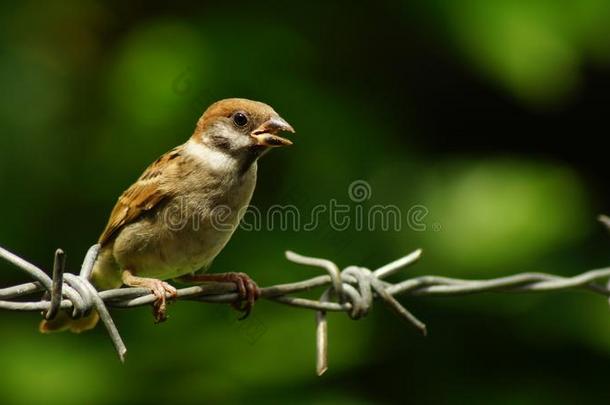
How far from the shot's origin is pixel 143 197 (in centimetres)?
355

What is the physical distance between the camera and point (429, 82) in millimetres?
4895

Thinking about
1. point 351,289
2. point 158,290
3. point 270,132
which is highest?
point 270,132

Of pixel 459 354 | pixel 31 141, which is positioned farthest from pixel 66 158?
pixel 459 354

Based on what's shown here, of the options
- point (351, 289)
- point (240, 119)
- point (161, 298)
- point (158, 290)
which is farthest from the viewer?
point (240, 119)

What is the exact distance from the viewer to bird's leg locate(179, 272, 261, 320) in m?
3.09

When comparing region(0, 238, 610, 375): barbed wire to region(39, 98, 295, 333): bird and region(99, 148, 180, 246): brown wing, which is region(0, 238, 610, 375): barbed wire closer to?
region(39, 98, 295, 333): bird

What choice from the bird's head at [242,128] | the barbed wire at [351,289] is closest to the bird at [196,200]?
the bird's head at [242,128]

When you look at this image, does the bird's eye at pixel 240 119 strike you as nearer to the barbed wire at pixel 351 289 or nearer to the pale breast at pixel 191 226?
the pale breast at pixel 191 226

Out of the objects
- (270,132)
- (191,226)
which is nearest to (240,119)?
(270,132)

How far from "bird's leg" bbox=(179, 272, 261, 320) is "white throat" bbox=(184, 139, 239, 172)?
1.40ft

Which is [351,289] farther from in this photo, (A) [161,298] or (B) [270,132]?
Result: (B) [270,132]

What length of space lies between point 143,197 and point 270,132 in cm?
57

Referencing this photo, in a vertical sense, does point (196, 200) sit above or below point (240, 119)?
below

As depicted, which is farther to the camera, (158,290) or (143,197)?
(143,197)
